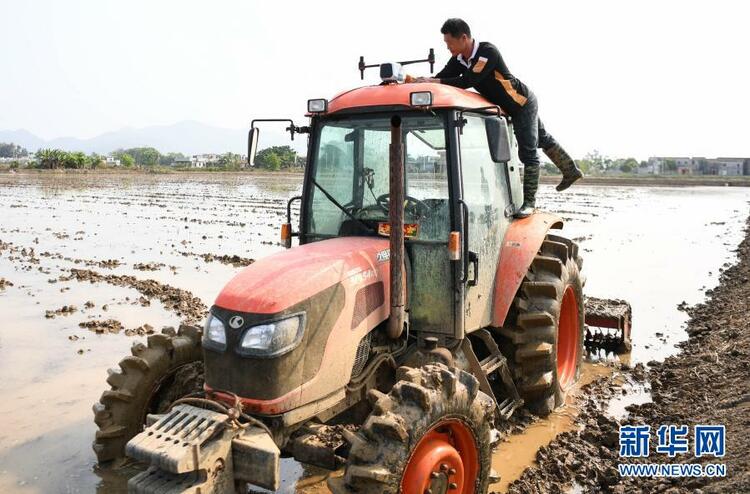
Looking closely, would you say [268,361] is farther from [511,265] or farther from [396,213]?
[511,265]

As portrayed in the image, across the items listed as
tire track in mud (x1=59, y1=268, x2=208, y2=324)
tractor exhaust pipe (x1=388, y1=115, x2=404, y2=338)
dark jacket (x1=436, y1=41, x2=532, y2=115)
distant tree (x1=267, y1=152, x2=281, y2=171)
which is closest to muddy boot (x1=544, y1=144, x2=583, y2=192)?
dark jacket (x1=436, y1=41, x2=532, y2=115)

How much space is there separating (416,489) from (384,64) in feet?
9.33

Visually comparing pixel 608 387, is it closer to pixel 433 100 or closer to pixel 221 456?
pixel 433 100

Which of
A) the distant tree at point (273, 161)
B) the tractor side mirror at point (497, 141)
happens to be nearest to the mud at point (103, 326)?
the tractor side mirror at point (497, 141)

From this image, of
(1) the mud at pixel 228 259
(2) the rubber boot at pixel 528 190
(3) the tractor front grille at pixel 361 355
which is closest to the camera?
(3) the tractor front grille at pixel 361 355

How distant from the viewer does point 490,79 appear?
498 cm

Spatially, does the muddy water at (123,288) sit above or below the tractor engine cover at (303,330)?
below

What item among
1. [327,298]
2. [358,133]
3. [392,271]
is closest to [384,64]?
[358,133]

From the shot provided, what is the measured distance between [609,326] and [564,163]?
87.0 inches

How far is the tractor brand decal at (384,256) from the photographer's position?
13.7 ft

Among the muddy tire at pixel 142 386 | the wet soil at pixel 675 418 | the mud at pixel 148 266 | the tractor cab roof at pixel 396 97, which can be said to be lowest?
the wet soil at pixel 675 418

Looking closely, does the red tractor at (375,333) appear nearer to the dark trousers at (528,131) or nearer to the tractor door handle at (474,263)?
the tractor door handle at (474,263)

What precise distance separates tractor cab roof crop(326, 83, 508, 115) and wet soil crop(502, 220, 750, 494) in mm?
2664

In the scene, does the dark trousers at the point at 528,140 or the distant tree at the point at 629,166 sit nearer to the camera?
the dark trousers at the point at 528,140
